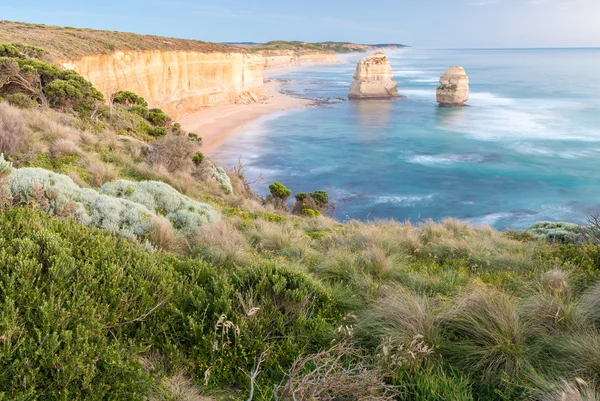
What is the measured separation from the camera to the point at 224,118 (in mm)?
43156

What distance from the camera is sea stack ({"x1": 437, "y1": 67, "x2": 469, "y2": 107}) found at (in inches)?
2275

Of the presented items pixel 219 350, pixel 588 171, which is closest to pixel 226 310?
pixel 219 350

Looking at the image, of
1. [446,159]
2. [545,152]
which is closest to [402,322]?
[446,159]

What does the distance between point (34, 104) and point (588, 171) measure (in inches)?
1371

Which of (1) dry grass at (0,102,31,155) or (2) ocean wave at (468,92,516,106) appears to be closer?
(1) dry grass at (0,102,31,155)

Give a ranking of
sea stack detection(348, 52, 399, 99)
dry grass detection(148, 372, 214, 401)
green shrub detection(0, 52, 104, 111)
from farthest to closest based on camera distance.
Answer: sea stack detection(348, 52, 399, 99), green shrub detection(0, 52, 104, 111), dry grass detection(148, 372, 214, 401)

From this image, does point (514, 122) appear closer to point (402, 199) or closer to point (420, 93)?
point (420, 93)

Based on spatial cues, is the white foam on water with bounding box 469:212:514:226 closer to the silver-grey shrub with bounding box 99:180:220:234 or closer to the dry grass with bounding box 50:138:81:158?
the silver-grey shrub with bounding box 99:180:220:234

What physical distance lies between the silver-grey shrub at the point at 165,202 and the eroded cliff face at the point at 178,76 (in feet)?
72.0

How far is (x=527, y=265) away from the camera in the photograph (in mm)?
6059

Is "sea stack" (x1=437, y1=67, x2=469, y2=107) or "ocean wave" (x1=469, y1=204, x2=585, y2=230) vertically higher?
"sea stack" (x1=437, y1=67, x2=469, y2=107)

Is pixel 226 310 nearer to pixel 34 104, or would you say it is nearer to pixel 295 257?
pixel 295 257

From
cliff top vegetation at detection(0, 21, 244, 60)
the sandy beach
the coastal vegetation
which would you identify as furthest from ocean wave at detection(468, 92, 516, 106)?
the coastal vegetation

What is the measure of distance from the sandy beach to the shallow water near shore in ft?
5.31
